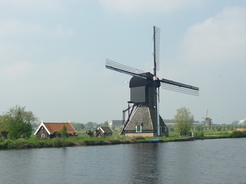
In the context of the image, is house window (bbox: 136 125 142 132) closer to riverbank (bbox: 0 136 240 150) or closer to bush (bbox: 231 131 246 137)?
riverbank (bbox: 0 136 240 150)

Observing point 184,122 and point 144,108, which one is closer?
point 144,108

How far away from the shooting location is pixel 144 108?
5150cm

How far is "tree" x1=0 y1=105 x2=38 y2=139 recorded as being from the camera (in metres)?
40.6

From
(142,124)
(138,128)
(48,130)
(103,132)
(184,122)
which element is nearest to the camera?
(48,130)

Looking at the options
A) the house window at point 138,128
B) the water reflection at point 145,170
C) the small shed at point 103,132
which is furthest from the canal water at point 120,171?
the house window at point 138,128

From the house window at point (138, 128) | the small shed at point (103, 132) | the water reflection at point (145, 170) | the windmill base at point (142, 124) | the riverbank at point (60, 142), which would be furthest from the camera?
the house window at point (138, 128)

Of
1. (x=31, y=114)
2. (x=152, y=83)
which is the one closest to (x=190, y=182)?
(x=31, y=114)

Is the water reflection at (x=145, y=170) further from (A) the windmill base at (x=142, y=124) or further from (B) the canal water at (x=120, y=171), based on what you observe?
(A) the windmill base at (x=142, y=124)

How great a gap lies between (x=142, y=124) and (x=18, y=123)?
21.7 m

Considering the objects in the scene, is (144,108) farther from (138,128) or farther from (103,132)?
(103,132)

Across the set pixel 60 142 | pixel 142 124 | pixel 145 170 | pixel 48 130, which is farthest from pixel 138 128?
pixel 145 170

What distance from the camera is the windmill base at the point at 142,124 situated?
165 feet

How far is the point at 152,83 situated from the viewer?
5178 cm

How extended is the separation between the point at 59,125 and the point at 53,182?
30.8 metres
